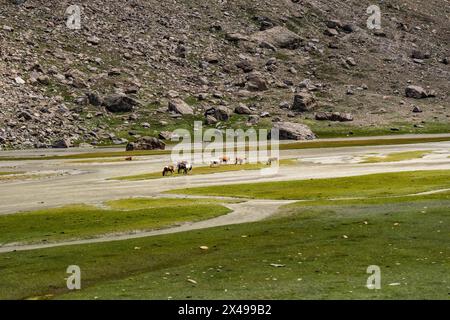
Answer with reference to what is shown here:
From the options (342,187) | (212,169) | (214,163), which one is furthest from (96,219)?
(214,163)

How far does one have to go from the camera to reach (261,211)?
2131 inches

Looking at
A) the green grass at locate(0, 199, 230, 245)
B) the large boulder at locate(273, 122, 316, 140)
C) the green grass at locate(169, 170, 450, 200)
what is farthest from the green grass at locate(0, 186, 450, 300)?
the large boulder at locate(273, 122, 316, 140)

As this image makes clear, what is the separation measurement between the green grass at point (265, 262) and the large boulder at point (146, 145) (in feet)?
385

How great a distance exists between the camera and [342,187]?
68500mm

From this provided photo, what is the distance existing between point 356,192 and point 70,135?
136 m

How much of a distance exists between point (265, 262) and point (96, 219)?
21.9 metres

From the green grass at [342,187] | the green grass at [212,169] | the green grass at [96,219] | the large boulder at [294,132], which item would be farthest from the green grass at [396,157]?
the large boulder at [294,132]

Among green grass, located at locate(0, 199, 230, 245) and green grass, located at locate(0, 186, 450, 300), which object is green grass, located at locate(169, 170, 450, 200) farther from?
green grass, located at locate(0, 186, 450, 300)

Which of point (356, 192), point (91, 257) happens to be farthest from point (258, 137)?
point (91, 257)

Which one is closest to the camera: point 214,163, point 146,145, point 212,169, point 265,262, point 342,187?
point 265,262

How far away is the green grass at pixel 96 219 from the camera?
4619 centimetres

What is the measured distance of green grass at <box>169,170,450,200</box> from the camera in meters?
63.0

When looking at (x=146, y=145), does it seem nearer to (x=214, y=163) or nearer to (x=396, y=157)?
(x=214, y=163)

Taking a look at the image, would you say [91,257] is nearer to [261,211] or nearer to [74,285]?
[74,285]
